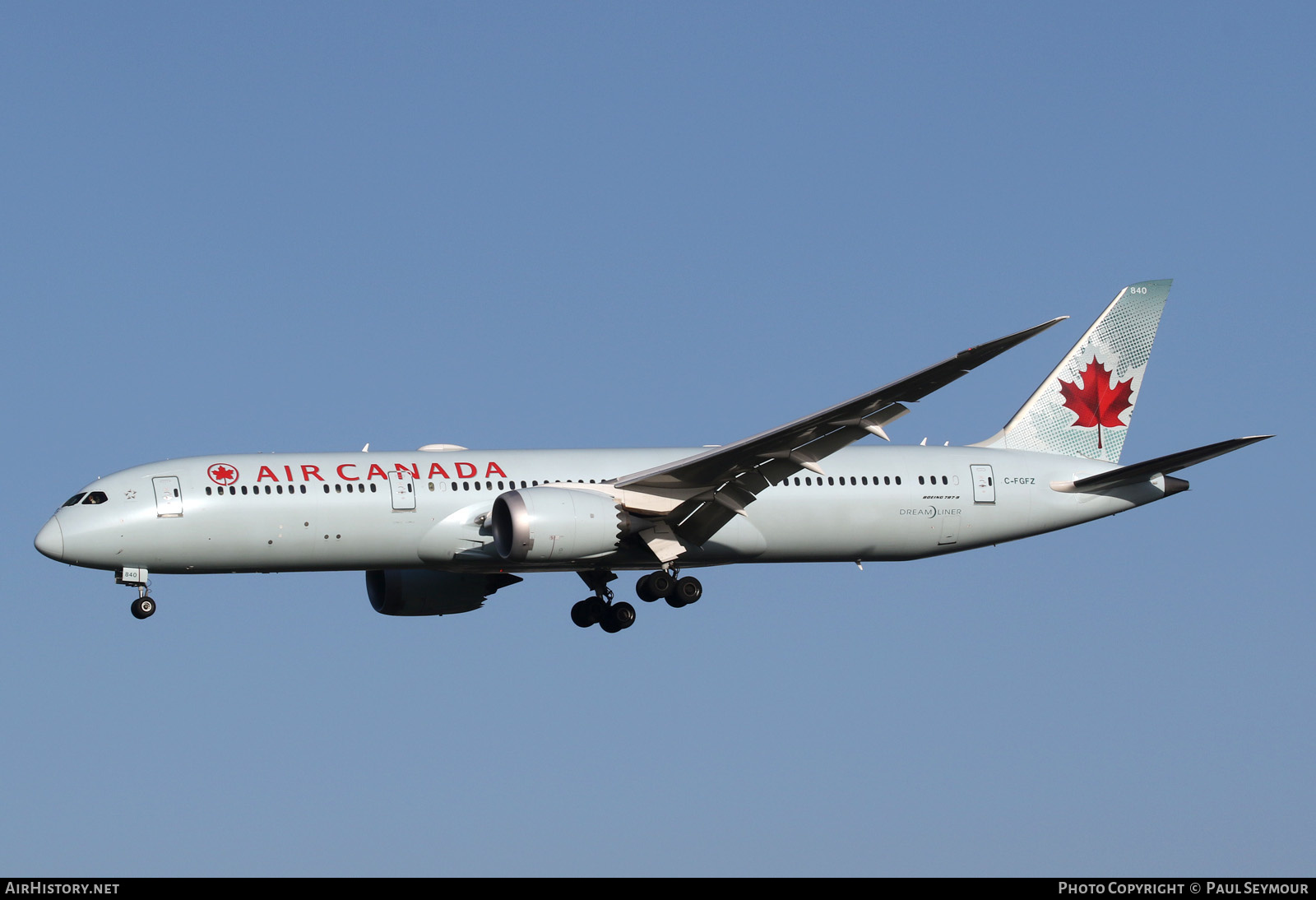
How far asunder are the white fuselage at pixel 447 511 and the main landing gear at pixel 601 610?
2.33 meters

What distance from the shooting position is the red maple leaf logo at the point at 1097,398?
46.8 meters

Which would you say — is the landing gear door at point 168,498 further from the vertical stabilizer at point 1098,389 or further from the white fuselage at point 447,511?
the vertical stabilizer at point 1098,389

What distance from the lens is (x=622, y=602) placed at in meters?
43.0

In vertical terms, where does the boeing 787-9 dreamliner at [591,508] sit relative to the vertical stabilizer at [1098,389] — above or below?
below

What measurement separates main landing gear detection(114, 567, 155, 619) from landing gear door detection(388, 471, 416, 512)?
5584mm

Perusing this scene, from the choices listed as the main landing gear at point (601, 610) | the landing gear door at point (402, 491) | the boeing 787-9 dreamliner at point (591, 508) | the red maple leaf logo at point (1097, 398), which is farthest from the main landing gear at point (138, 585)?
the red maple leaf logo at point (1097, 398)

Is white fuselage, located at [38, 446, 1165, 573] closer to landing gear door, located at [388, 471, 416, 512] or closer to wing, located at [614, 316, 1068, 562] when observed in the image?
landing gear door, located at [388, 471, 416, 512]

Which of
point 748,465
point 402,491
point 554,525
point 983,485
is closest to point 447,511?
point 402,491

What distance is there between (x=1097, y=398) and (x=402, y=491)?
62.6 feet

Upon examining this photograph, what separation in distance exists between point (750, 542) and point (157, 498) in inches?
531

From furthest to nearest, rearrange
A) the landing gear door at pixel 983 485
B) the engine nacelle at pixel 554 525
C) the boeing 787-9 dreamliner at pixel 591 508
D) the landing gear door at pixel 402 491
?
the landing gear door at pixel 983 485
the landing gear door at pixel 402 491
the boeing 787-9 dreamliner at pixel 591 508
the engine nacelle at pixel 554 525

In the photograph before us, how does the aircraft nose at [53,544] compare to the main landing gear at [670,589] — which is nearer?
the aircraft nose at [53,544]

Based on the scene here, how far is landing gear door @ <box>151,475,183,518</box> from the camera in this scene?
38281 mm
